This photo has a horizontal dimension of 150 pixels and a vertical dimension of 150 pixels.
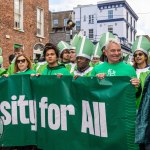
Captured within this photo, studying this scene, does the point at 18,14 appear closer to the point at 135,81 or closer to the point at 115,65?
the point at 115,65

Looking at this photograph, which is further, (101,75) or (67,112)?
(67,112)

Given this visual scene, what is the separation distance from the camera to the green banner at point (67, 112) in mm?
4344

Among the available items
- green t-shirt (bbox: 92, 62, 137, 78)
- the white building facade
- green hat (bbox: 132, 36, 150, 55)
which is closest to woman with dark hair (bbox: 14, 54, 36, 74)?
green t-shirt (bbox: 92, 62, 137, 78)

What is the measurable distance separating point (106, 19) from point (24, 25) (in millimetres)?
42364

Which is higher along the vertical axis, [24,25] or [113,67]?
[24,25]

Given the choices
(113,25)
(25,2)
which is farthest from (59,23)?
(25,2)

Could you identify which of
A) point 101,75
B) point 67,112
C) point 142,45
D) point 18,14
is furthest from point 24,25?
point 101,75

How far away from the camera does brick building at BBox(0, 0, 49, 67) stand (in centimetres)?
1952

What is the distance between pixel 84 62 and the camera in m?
5.62

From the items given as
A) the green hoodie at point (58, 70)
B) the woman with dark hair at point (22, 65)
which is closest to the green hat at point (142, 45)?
the green hoodie at point (58, 70)

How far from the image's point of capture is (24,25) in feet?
71.1

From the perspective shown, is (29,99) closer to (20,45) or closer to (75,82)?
(75,82)

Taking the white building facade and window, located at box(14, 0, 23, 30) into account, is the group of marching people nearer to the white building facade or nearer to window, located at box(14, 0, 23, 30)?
window, located at box(14, 0, 23, 30)

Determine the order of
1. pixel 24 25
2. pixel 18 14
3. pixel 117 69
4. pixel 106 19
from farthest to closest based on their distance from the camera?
pixel 106 19 < pixel 24 25 < pixel 18 14 < pixel 117 69
